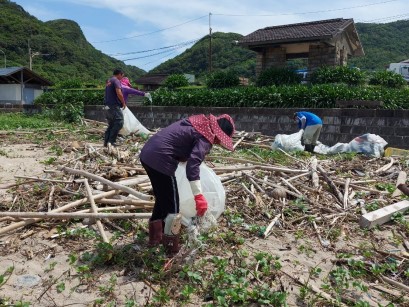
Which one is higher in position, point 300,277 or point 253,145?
point 253,145

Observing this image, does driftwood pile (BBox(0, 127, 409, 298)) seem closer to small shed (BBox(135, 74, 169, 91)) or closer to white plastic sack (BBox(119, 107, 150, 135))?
white plastic sack (BBox(119, 107, 150, 135))

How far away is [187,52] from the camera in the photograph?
60594 mm

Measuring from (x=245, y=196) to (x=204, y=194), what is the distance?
1.30 meters

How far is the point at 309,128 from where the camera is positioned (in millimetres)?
9695

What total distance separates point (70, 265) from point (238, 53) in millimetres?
53185

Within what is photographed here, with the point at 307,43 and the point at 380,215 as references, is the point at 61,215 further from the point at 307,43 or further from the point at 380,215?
the point at 307,43

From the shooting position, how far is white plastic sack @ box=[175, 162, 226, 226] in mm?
3900

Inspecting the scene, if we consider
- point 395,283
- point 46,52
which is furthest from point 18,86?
point 46,52

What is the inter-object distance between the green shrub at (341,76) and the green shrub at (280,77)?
105cm

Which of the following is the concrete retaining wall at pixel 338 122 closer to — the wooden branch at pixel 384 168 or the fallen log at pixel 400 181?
the wooden branch at pixel 384 168

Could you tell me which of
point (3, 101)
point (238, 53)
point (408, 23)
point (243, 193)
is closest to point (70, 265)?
point (243, 193)

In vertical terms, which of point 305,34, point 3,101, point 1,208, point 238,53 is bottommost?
point 1,208

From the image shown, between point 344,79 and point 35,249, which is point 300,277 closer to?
point 35,249

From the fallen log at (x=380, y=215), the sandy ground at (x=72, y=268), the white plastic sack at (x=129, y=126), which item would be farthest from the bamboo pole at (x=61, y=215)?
the white plastic sack at (x=129, y=126)
